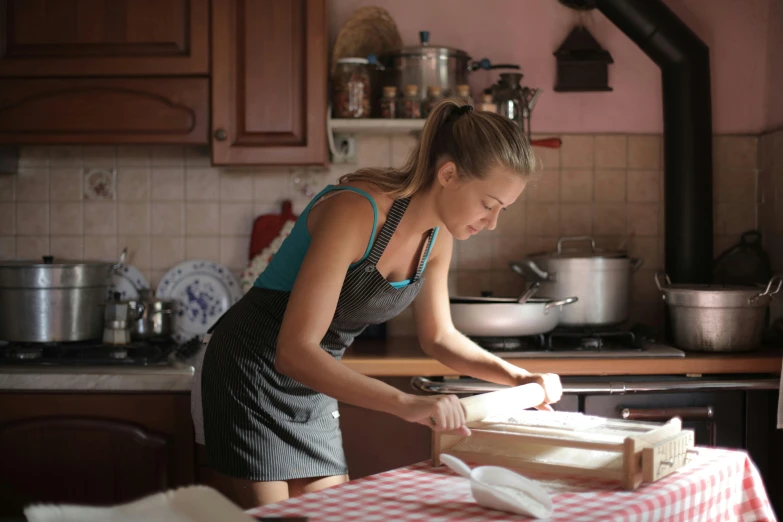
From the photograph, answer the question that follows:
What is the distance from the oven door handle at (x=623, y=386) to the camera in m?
2.30

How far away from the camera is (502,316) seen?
8.00 feet

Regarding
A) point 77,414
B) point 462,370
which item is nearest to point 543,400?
point 462,370

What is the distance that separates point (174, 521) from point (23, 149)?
7.52 ft

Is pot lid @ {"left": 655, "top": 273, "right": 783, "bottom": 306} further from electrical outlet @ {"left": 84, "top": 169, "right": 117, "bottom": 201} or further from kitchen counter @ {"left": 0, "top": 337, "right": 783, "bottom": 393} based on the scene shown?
electrical outlet @ {"left": 84, "top": 169, "right": 117, "bottom": 201}

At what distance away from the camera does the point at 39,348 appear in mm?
2600

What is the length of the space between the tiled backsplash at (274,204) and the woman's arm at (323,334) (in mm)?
1463

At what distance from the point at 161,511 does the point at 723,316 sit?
72.5 inches

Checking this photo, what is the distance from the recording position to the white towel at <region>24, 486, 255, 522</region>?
3.31 feet

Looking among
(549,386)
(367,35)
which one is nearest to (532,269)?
(367,35)

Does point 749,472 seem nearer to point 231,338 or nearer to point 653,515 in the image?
point 653,515

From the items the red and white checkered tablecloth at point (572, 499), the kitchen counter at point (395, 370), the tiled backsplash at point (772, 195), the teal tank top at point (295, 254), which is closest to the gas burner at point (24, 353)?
the kitchen counter at point (395, 370)

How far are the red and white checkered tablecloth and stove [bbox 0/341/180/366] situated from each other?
1.29m

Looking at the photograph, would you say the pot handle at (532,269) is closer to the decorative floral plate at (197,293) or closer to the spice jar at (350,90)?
the spice jar at (350,90)

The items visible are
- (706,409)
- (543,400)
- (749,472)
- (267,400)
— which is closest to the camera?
(749,472)
